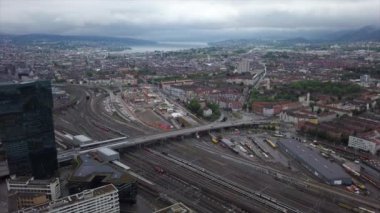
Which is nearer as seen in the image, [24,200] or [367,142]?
[24,200]

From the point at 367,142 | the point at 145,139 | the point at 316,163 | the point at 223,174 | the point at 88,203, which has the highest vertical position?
the point at 88,203

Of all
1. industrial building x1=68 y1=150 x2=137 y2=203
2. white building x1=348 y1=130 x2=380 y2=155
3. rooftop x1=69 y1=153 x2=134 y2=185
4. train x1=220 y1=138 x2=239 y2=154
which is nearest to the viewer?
industrial building x1=68 y1=150 x2=137 y2=203

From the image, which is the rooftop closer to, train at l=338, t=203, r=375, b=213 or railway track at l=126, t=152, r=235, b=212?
railway track at l=126, t=152, r=235, b=212

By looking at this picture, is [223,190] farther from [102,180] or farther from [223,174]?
[102,180]

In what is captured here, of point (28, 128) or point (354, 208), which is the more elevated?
point (28, 128)

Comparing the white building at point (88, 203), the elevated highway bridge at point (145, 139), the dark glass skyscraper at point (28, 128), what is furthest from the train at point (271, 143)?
the dark glass skyscraper at point (28, 128)

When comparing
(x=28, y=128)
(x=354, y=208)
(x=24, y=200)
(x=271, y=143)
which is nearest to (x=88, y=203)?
(x=24, y=200)

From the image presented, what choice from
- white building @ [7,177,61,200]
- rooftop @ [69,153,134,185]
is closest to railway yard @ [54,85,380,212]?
rooftop @ [69,153,134,185]

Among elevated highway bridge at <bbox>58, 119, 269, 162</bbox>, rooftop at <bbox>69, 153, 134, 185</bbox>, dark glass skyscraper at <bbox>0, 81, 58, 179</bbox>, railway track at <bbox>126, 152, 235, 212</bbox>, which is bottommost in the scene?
railway track at <bbox>126, 152, 235, 212</bbox>
